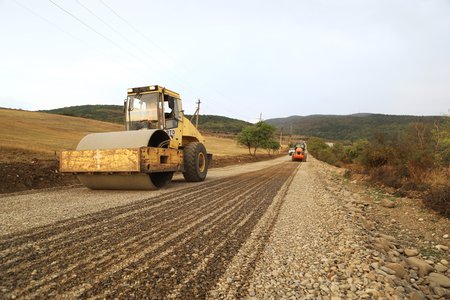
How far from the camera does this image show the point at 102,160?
27.8 ft

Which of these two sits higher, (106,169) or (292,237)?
(106,169)

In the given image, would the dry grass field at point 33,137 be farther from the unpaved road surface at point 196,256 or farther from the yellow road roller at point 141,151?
the unpaved road surface at point 196,256

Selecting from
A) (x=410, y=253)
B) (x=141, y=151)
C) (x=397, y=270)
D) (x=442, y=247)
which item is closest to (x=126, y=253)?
(x=397, y=270)

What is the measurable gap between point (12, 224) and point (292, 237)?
5.01 metres

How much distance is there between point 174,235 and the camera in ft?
15.6

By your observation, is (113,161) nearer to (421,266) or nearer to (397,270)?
(397,270)

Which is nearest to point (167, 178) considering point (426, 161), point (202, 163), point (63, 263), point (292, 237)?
point (202, 163)

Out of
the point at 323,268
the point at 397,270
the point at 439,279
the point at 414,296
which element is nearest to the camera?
the point at 414,296

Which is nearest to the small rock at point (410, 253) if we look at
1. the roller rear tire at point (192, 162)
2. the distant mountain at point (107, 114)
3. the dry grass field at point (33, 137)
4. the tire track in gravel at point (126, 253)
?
the tire track in gravel at point (126, 253)

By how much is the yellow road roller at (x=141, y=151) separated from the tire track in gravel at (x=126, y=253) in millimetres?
2276

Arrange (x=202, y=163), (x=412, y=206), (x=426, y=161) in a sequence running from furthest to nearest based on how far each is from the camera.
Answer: (x=426, y=161), (x=202, y=163), (x=412, y=206)

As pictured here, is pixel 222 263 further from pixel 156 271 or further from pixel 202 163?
pixel 202 163

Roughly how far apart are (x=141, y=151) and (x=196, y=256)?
4992mm

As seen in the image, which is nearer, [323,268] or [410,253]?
[323,268]
